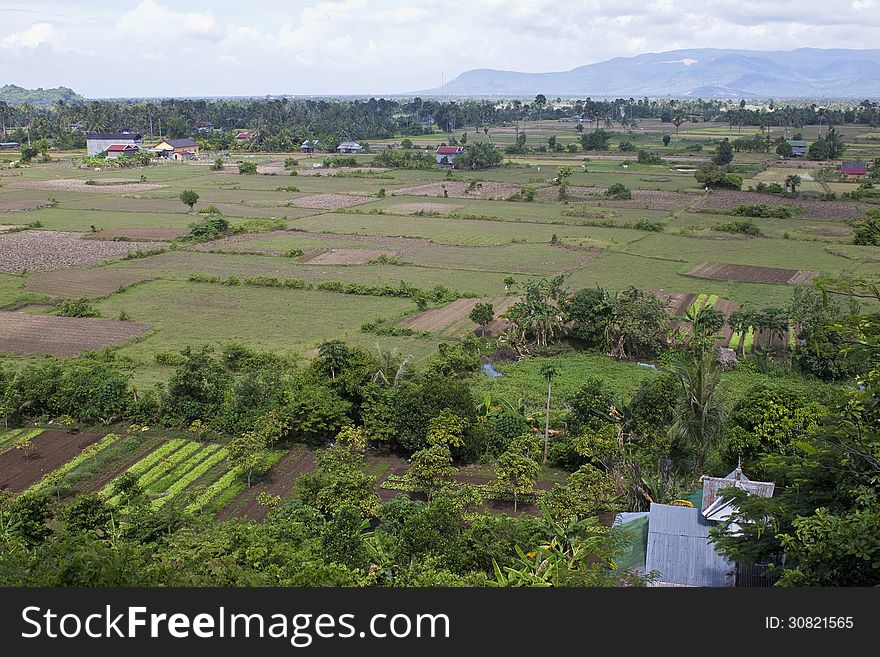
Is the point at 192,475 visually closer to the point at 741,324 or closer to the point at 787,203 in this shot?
the point at 741,324

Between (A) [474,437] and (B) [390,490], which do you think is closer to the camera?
(B) [390,490]

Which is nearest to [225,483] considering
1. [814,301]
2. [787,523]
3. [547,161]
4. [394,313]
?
[787,523]

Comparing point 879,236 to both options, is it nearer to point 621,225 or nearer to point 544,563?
point 621,225

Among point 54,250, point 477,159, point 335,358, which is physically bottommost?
point 335,358

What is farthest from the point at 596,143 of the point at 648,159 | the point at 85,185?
the point at 85,185

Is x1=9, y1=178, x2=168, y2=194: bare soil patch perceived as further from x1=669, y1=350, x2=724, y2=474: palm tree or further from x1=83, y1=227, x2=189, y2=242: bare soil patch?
x1=669, y1=350, x2=724, y2=474: palm tree

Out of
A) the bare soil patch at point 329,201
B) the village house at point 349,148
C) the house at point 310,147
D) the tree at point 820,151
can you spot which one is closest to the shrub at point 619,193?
the bare soil patch at point 329,201
